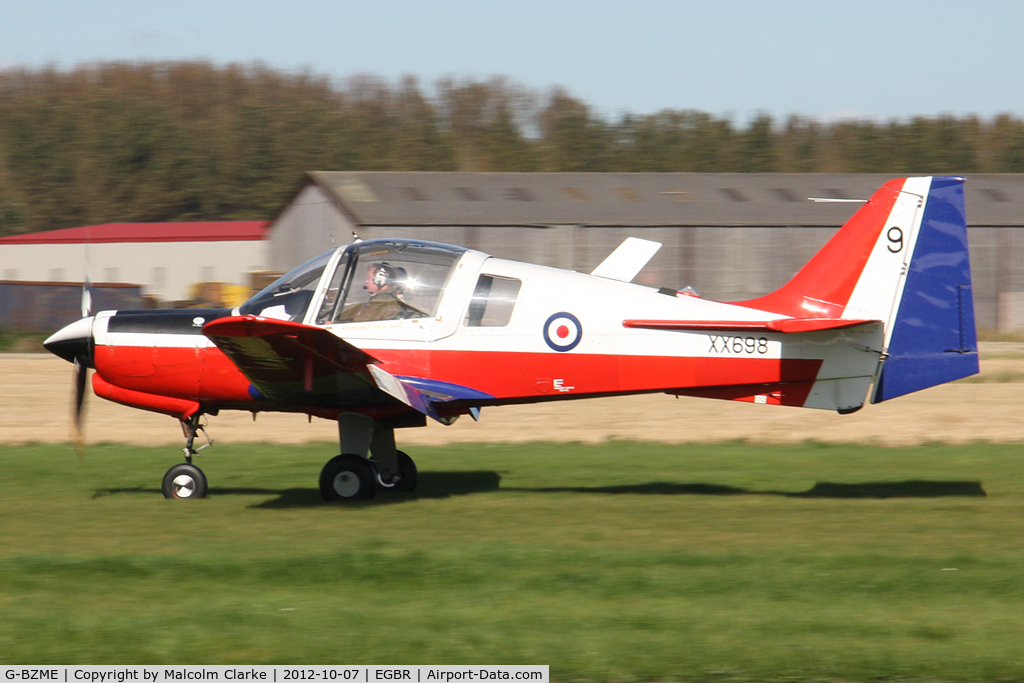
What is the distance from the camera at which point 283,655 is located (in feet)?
17.2

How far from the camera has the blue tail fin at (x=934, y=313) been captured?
9.17 meters

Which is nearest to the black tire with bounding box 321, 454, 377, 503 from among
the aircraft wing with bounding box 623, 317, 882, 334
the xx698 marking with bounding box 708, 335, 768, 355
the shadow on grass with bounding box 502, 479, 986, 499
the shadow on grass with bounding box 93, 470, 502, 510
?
the shadow on grass with bounding box 93, 470, 502, 510

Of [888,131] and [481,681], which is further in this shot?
[888,131]

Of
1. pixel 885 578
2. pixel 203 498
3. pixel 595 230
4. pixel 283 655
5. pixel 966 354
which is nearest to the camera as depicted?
pixel 283 655

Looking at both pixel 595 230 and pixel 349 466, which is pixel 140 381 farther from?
pixel 595 230

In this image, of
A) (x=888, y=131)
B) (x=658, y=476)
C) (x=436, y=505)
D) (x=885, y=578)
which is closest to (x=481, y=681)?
(x=885, y=578)

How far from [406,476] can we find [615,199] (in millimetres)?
26380

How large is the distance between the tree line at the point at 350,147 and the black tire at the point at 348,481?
181 ft

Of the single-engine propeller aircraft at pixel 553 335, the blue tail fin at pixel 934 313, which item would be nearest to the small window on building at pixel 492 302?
the single-engine propeller aircraft at pixel 553 335

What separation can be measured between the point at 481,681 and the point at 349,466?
487 centimetres

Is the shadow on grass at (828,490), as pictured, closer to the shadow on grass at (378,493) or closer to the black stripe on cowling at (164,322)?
the shadow on grass at (378,493)

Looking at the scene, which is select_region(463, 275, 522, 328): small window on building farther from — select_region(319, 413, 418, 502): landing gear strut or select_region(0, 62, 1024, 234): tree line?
select_region(0, 62, 1024, 234): tree line

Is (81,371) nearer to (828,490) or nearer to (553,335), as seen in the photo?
(553,335)

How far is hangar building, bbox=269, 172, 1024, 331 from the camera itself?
33.5m
